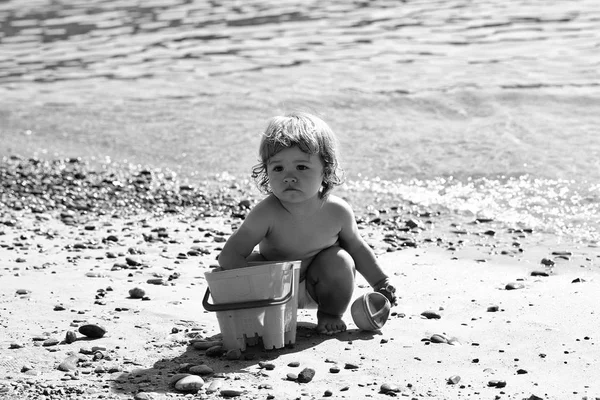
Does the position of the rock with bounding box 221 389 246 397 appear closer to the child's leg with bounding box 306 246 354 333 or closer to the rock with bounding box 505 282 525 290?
the child's leg with bounding box 306 246 354 333

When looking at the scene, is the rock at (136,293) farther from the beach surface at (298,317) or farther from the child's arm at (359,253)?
the child's arm at (359,253)

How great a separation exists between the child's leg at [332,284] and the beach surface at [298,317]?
116 mm

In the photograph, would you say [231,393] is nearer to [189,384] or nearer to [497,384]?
[189,384]

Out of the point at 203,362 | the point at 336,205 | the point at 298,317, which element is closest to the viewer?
the point at 203,362

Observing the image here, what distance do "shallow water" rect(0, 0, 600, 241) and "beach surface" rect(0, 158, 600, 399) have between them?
107 centimetres

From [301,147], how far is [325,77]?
7.87 meters

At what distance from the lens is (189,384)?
150 inches

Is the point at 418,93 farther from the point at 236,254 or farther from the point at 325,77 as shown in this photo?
the point at 236,254

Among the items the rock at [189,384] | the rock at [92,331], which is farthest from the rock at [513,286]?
the rock at [92,331]

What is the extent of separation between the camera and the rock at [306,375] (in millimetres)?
3904

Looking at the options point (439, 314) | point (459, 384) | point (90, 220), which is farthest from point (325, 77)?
point (459, 384)

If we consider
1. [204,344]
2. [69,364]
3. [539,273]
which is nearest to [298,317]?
Result: [204,344]

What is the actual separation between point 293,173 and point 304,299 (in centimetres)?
65

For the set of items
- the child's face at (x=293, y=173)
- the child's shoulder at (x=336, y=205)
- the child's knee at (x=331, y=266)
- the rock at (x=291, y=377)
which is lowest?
the rock at (x=291, y=377)
